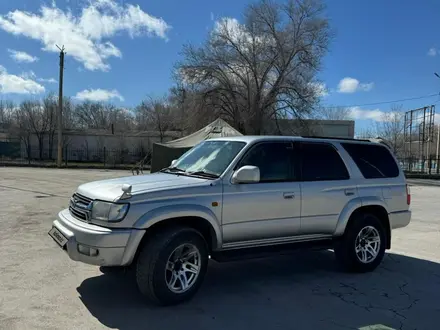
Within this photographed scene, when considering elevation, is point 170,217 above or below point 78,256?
above

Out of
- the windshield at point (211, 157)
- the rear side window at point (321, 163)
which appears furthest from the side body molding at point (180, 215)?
the rear side window at point (321, 163)

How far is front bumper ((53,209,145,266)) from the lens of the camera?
14.1 ft

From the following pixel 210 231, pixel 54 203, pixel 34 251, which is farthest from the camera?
pixel 54 203

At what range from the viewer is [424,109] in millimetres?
43562

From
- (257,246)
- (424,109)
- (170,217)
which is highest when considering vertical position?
(424,109)

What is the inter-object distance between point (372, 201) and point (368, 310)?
1963 mm

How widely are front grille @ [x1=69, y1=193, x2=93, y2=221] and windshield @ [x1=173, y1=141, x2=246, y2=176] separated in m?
1.37

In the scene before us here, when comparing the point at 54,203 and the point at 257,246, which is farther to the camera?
the point at 54,203

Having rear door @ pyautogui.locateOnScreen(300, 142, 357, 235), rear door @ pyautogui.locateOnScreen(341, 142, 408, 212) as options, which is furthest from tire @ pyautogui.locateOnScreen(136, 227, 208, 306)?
rear door @ pyautogui.locateOnScreen(341, 142, 408, 212)

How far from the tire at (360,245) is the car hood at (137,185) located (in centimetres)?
243

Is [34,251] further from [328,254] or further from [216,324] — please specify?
[328,254]

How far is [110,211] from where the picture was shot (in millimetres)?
4410

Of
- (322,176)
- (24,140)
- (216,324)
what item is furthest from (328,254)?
(24,140)

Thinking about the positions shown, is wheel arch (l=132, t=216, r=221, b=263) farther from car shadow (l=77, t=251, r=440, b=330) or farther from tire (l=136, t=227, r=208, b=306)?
car shadow (l=77, t=251, r=440, b=330)
